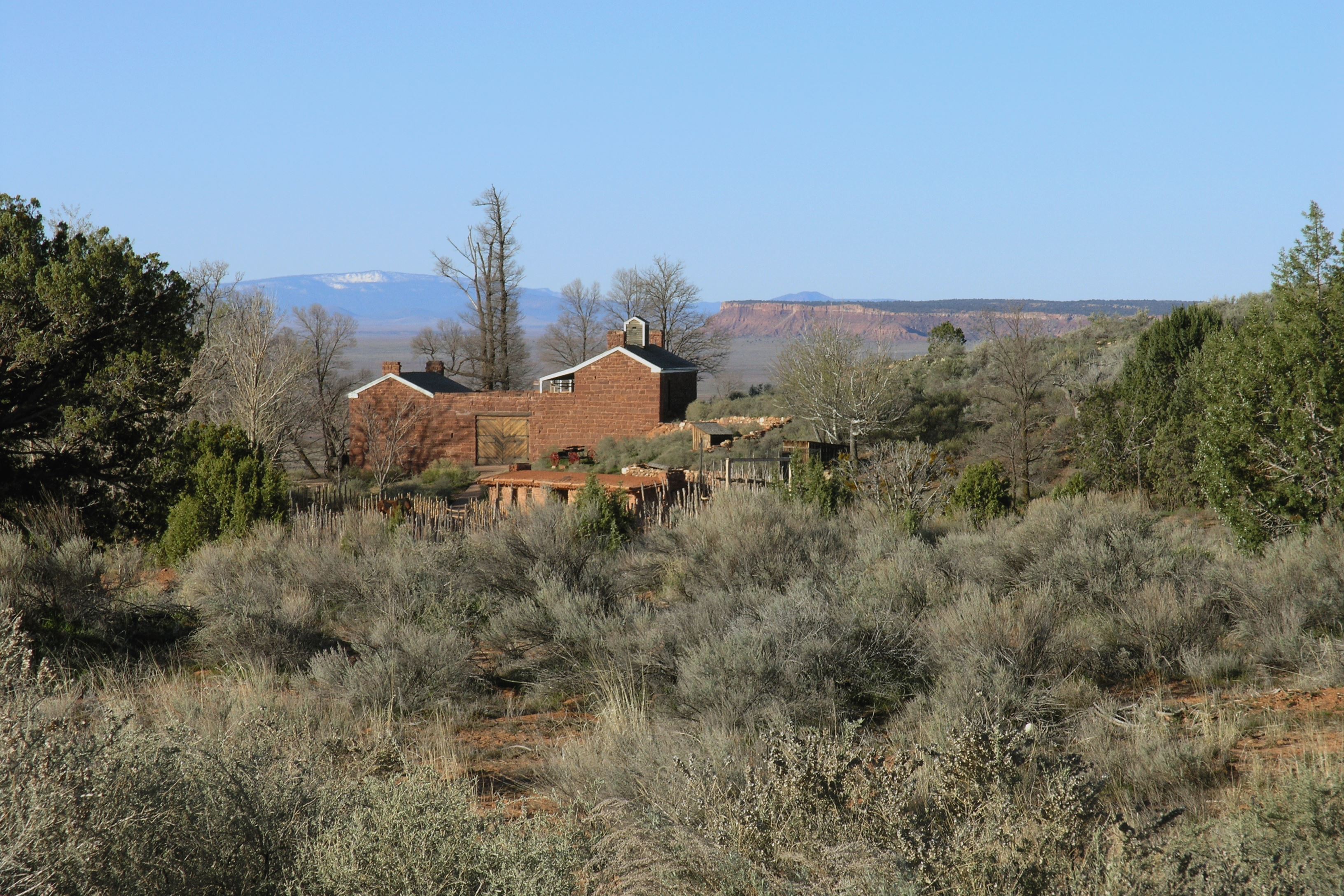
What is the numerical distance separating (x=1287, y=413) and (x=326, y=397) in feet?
141

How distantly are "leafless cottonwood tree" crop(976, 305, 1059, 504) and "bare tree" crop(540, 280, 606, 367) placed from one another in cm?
3497

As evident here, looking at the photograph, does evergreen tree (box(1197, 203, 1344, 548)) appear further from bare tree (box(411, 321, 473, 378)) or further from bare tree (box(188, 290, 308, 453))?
bare tree (box(411, 321, 473, 378))

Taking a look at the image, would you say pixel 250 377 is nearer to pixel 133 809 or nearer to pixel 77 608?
pixel 77 608

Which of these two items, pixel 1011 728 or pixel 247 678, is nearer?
pixel 1011 728

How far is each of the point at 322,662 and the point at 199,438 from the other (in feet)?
34.3

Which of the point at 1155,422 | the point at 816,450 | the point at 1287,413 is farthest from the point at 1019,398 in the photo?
the point at 1287,413

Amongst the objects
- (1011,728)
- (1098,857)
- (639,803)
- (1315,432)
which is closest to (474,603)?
(639,803)

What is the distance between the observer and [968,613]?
258 inches

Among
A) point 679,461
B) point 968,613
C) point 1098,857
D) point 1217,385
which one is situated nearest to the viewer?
point 1098,857

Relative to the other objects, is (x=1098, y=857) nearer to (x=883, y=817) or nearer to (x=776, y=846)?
(x=883, y=817)

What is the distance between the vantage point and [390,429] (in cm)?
3659

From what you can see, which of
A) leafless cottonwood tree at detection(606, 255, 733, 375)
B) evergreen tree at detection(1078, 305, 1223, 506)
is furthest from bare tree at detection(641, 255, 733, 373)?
evergreen tree at detection(1078, 305, 1223, 506)

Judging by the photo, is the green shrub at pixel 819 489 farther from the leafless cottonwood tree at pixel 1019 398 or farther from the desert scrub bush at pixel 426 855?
the desert scrub bush at pixel 426 855

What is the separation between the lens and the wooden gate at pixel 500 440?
37500 mm
